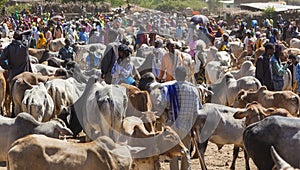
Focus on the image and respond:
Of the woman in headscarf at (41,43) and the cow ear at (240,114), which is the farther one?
the woman in headscarf at (41,43)

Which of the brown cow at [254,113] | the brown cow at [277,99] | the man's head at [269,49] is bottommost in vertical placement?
the brown cow at [277,99]

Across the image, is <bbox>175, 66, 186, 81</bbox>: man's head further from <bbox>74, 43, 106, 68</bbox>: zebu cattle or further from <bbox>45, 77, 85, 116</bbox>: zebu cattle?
<bbox>74, 43, 106, 68</bbox>: zebu cattle

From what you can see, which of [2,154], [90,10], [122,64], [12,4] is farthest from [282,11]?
[2,154]

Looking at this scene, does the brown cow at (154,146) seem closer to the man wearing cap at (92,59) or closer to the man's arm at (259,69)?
the man's arm at (259,69)

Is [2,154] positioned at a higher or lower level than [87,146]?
lower

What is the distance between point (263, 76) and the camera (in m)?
11.5

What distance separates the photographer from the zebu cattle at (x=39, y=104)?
10.1 m

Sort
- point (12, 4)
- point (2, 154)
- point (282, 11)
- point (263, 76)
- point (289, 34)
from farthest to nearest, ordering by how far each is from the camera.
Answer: point (12, 4), point (282, 11), point (289, 34), point (263, 76), point (2, 154)

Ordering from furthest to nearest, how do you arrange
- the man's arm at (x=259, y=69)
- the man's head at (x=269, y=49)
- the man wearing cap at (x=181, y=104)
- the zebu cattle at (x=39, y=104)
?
the man's arm at (x=259, y=69) < the man's head at (x=269, y=49) < the zebu cattle at (x=39, y=104) < the man wearing cap at (x=181, y=104)

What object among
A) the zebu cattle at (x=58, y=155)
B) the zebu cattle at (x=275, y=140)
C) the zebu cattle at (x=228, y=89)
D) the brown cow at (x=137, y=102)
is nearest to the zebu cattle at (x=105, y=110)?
the brown cow at (x=137, y=102)

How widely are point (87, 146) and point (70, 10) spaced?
40.0 meters

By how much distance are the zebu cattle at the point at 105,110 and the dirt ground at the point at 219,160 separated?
111cm

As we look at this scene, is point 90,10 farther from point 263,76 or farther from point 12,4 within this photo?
point 263,76

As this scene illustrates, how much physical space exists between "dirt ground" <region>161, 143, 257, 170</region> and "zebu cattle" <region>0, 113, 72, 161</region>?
207cm
